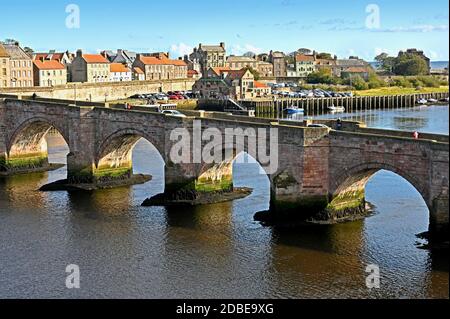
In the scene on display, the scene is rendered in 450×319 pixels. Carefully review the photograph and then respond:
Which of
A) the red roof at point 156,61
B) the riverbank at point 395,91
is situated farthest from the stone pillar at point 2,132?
the riverbank at point 395,91

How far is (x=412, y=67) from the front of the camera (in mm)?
161125

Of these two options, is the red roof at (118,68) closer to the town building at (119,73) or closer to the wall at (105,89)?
the town building at (119,73)

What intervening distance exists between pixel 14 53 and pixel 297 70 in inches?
2867

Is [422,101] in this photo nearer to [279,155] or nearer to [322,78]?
[322,78]

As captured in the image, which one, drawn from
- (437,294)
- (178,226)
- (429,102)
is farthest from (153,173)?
(429,102)

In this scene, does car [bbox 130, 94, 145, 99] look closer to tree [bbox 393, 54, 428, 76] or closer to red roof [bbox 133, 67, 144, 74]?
red roof [bbox 133, 67, 144, 74]

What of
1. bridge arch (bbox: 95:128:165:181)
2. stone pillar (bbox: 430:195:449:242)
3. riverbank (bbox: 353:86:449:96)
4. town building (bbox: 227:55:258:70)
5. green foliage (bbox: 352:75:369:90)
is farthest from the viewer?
town building (bbox: 227:55:258:70)

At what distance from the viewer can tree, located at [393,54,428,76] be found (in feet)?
525

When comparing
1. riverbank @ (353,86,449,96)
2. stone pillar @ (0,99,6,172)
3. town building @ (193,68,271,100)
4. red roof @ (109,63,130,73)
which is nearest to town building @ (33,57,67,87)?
red roof @ (109,63,130,73)

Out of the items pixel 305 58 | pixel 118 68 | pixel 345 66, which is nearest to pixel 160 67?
pixel 118 68

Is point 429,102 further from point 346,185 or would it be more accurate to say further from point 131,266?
point 131,266

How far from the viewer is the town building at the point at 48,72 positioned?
105250 mm

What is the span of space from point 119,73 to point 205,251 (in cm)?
9746

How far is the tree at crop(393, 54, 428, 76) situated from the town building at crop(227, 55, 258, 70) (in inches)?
1327
